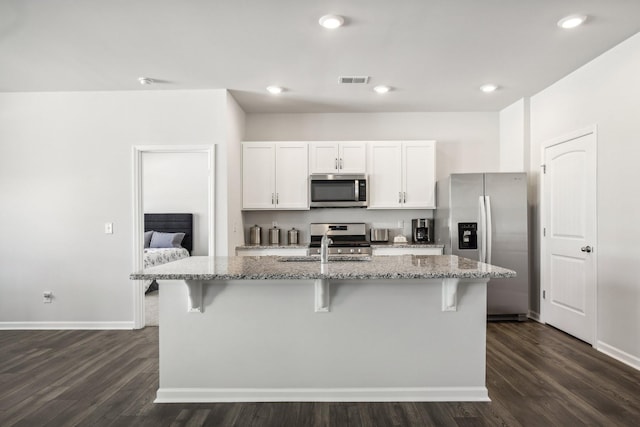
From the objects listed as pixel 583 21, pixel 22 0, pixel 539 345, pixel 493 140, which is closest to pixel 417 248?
pixel 539 345

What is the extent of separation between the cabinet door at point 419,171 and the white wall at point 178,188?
4.01 meters

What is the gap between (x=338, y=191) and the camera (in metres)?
4.72

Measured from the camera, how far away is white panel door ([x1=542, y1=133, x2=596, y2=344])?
3482mm

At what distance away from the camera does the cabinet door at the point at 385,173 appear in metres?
4.77

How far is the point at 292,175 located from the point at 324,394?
2877 mm

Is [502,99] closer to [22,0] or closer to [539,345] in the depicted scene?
[539,345]

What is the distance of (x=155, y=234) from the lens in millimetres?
6672

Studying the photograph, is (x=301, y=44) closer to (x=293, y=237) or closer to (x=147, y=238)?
(x=293, y=237)

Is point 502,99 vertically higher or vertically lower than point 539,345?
higher

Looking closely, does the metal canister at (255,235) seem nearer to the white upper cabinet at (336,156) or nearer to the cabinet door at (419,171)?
the white upper cabinet at (336,156)

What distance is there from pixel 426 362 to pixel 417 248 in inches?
88.3

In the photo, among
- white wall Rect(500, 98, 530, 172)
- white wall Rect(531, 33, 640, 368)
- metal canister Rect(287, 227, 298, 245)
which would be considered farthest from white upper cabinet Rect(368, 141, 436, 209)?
white wall Rect(531, 33, 640, 368)

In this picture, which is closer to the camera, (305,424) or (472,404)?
(305,424)

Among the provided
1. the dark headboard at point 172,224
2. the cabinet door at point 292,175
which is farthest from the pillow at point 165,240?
the cabinet door at point 292,175
